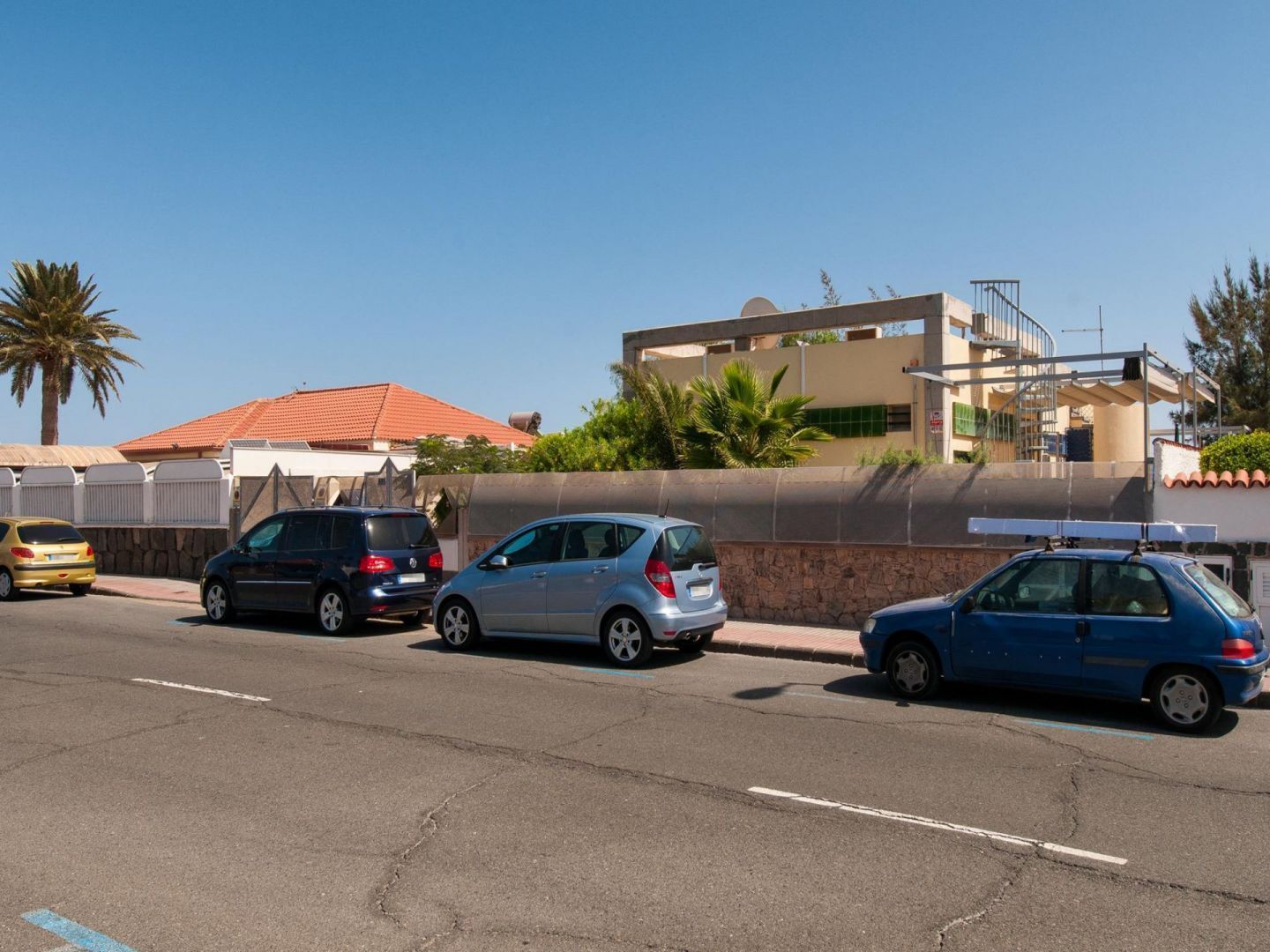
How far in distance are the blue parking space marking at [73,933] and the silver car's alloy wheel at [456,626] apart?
8.18m

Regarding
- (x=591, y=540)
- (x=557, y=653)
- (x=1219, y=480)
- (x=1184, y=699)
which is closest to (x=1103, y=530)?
(x=1184, y=699)

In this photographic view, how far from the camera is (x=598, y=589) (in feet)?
39.5

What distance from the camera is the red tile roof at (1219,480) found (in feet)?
39.1

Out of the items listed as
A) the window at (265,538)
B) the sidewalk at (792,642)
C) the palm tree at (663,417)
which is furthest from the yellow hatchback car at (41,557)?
the sidewalk at (792,642)

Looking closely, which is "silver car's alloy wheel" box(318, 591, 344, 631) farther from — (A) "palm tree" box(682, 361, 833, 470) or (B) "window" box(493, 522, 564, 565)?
(A) "palm tree" box(682, 361, 833, 470)

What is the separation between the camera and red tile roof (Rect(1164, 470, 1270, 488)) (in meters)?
11.9

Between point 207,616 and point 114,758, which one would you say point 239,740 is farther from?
point 207,616

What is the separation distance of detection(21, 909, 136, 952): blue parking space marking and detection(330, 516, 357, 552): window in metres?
9.93

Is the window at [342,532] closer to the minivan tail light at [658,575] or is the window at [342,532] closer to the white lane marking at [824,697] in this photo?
the minivan tail light at [658,575]

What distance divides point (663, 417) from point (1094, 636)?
12.2 metres

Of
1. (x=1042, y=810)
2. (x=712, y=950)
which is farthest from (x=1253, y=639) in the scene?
(x=712, y=950)

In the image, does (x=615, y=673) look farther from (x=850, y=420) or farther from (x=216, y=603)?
(x=850, y=420)

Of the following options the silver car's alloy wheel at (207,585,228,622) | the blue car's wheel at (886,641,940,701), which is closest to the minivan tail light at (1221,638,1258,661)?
the blue car's wheel at (886,641,940,701)

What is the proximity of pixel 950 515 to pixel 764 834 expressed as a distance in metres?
8.89
